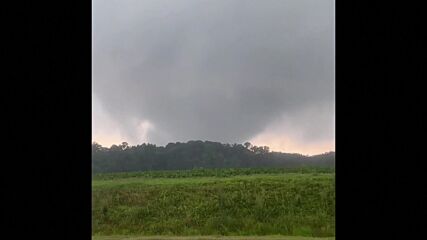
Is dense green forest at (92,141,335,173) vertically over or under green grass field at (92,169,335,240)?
over

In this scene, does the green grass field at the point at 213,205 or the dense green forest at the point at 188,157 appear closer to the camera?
the dense green forest at the point at 188,157

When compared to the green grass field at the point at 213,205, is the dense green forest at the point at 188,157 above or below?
A: above

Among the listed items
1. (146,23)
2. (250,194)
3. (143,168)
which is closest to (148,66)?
(146,23)

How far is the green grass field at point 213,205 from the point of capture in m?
5.41

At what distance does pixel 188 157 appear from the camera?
535 centimetres

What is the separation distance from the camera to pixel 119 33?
573cm

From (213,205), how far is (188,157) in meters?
0.66

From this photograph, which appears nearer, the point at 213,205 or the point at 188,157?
the point at 188,157

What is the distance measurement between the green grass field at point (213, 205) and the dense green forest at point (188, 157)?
0.08 metres

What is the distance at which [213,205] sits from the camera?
18.6 ft

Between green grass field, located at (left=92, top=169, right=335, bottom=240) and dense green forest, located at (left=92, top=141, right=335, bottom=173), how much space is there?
8 centimetres

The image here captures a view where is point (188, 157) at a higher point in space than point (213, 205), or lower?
higher

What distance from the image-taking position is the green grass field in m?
5.41
